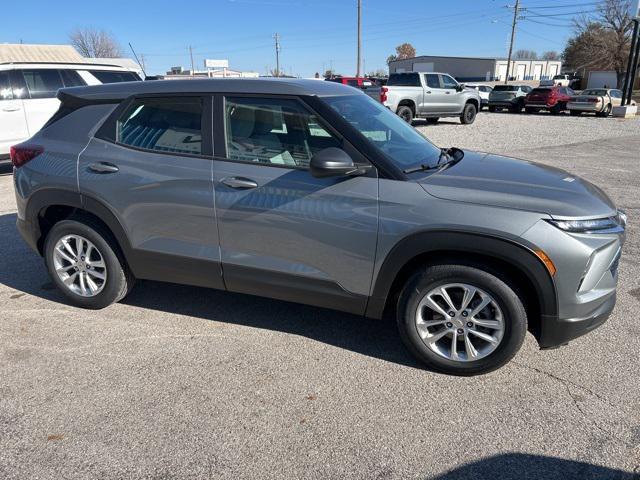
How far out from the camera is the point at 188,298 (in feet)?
13.9

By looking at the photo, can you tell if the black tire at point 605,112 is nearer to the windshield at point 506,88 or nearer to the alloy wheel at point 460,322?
the windshield at point 506,88

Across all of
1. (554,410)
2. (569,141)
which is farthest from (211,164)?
(569,141)

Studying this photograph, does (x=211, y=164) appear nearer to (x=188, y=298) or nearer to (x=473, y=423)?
(x=188, y=298)

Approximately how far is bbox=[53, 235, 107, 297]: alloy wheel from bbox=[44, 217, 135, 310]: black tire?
3 centimetres

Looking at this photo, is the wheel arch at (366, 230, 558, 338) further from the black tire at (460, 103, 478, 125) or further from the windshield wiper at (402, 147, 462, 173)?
the black tire at (460, 103, 478, 125)

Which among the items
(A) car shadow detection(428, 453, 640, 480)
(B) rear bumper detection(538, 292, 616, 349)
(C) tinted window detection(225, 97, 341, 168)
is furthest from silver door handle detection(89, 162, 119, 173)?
(B) rear bumper detection(538, 292, 616, 349)

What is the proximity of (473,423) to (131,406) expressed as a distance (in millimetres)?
1924

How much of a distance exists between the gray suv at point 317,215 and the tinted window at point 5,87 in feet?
20.4

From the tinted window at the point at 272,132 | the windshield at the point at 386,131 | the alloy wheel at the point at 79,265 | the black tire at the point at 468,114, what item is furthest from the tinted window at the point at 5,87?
the black tire at the point at 468,114

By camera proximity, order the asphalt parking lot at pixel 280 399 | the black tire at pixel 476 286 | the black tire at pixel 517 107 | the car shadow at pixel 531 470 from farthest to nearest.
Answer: the black tire at pixel 517 107
the black tire at pixel 476 286
the asphalt parking lot at pixel 280 399
the car shadow at pixel 531 470

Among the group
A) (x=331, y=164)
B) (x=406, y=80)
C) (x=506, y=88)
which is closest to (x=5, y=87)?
(x=331, y=164)

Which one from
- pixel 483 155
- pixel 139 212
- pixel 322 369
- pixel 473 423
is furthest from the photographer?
pixel 483 155

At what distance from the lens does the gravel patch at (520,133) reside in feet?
47.3

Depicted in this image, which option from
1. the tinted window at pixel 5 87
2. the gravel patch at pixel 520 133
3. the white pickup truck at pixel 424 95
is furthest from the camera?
the white pickup truck at pixel 424 95
